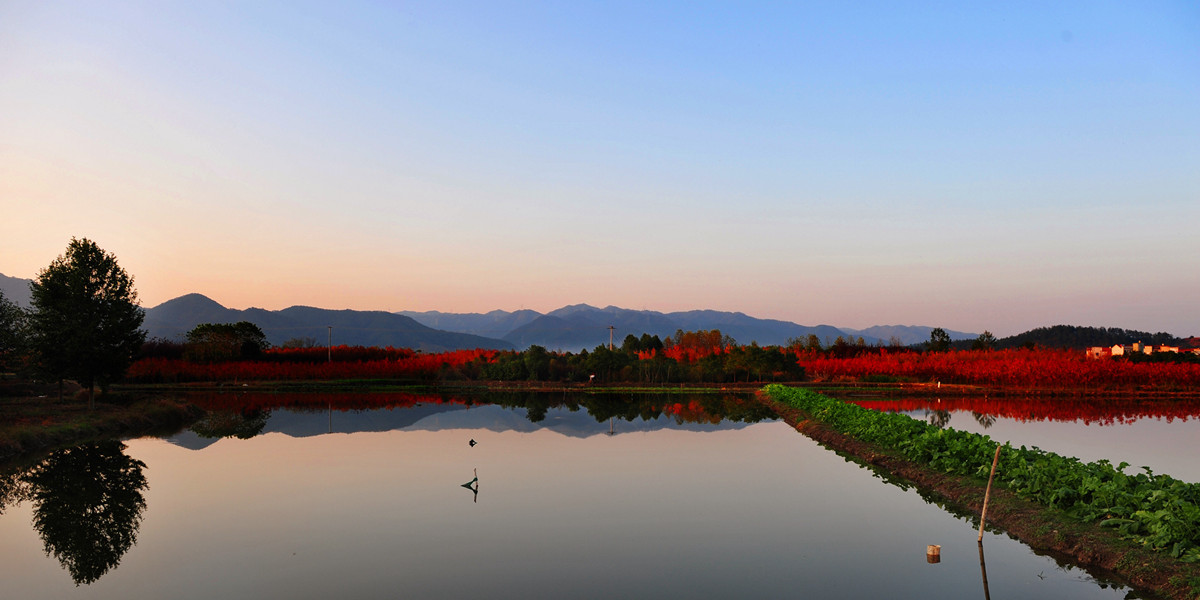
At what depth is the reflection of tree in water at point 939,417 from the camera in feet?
114

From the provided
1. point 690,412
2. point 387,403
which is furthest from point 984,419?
point 387,403

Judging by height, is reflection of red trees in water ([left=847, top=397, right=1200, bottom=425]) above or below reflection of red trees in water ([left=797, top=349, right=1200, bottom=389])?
below

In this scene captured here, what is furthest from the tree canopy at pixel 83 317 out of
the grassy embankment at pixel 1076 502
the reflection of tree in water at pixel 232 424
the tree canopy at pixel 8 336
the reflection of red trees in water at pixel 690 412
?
the grassy embankment at pixel 1076 502

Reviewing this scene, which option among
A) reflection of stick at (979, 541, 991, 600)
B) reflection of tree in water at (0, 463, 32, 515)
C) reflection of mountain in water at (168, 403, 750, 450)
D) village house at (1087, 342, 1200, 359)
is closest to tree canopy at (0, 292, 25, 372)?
reflection of mountain in water at (168, 403, 750, 450)

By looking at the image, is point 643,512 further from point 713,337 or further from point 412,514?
point 713,337

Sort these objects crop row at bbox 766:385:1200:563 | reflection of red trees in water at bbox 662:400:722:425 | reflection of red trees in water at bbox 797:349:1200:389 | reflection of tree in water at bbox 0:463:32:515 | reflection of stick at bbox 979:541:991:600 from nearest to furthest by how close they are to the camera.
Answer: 1. reflection of stick at bbox 979:541:991:600
2. crop row at bbox 766:385:1200:563
3. reflection of tree in water at bbox 0:463:32:515
4. reflection of red trees in water at bbox 662:400:722:425
5. reflection of red trees in water at bbox 797:349:1200:389

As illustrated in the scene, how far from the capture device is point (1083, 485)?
14.8 metres

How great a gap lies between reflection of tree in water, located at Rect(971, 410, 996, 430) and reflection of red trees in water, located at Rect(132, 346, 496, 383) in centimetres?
4833

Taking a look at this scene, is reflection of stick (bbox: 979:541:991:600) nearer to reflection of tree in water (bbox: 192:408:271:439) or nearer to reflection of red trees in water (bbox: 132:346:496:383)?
reflection of tree in water (bbox: 192:408:271:439)

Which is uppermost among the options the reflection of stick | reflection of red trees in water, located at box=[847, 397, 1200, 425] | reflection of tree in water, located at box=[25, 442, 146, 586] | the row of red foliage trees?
the row of red foliage trees

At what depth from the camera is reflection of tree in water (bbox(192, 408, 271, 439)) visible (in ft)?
103

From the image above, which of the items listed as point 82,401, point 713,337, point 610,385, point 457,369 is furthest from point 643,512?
point 713,337

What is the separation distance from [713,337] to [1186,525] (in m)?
102

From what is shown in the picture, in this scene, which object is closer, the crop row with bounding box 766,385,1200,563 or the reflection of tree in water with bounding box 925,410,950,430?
the crop row with bounding box 766,385,1200,563
